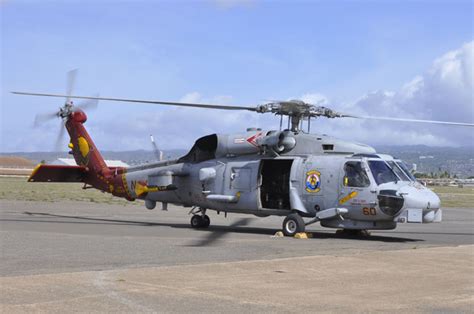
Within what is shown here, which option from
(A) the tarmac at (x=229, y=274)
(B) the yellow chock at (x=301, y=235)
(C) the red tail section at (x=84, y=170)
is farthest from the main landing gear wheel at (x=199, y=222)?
(B) the yellow chock at (x=301, y=235)

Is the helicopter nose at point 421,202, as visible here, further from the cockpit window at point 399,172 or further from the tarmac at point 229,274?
the tarmac at point 229,274

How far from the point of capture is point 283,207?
19969 mm

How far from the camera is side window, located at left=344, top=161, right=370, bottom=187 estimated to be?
18216 millimetres

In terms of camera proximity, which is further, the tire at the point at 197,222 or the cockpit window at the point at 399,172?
the tire at the point at 197,222

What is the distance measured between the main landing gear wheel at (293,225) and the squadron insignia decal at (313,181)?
0.89m

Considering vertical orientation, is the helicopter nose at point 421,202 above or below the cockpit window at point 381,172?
below

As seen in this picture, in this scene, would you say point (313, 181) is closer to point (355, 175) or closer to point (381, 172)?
point (355, 175)

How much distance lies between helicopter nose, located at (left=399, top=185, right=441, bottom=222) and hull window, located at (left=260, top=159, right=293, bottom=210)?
12.6ft

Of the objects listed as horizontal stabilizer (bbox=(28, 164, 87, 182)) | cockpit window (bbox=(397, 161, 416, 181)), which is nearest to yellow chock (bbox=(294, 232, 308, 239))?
cockpit window (bbox=(397, 161, 416, 181))

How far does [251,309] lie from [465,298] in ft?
10.4

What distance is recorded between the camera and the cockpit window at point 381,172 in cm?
1802

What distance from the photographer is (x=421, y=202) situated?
57.2 feet

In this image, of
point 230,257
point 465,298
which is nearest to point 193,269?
point 230,257

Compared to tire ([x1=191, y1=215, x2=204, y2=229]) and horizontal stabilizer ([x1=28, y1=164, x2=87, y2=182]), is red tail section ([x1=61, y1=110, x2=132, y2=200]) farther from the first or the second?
tire ([x1=191, y1=215, x2=204, y2=229])
